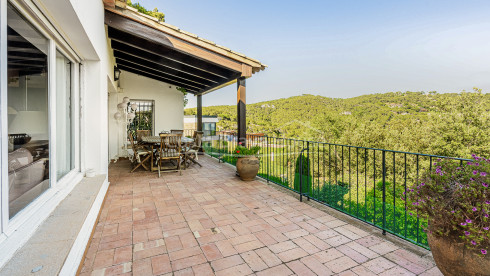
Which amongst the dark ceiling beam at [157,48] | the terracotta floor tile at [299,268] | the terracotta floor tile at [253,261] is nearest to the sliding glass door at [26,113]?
the terracotta floor tile at [253,261]

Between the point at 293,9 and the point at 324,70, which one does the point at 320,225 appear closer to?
the point at 293,9

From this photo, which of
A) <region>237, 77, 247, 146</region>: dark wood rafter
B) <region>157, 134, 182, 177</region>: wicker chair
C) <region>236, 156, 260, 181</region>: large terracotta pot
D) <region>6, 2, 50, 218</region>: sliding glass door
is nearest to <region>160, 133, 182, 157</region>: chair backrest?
<region>157, 134, 182, 177</region>: wicker chair

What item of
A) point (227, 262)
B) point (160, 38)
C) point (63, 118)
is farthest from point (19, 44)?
point (160, 38)

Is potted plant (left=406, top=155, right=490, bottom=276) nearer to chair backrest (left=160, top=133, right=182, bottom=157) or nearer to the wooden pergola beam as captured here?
the wooden pergola beam

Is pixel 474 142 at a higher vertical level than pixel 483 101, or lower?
lower

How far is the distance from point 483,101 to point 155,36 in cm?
2126

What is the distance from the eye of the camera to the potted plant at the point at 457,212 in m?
1.34

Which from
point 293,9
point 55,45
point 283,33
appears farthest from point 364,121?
point 55,45

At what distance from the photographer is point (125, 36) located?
449 cm

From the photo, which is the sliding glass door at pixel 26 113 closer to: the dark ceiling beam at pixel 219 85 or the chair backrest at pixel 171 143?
the chair backrest at pixel 171 143

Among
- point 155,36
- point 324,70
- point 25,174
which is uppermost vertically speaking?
point 324,70

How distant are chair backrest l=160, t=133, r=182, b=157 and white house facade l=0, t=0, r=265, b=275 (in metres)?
1.47

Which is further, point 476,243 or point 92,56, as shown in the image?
point 92,56

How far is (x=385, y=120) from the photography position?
946 inches
